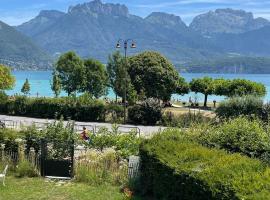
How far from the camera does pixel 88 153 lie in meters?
20.2

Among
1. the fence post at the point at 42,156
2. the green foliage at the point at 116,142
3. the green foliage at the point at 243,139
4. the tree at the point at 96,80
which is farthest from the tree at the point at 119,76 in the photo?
the green foliage at the point at 243,139

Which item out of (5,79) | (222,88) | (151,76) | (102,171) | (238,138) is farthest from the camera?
(5,79)

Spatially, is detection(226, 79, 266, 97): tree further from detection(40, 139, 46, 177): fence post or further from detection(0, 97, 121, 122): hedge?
detection(40, 139, 46, 177): fence post

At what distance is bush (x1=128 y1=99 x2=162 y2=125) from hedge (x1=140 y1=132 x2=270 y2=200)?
30.7 metres

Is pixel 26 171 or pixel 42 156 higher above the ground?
pixel 42 156

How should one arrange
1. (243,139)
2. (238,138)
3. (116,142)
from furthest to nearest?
1. (116,142)
2. (238,138)
3. (243,139)

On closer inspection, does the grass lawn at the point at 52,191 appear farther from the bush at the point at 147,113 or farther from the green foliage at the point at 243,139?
the bush at the point at 147,113

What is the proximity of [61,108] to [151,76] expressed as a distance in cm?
Answer: 2172

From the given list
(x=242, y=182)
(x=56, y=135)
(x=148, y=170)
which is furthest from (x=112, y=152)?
(x=242, y=182)

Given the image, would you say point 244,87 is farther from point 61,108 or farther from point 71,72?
point 61,108

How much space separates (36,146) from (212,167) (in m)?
Result: 9.92

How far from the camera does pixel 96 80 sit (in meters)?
78.2

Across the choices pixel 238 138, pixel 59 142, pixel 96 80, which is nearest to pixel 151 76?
pixel 96 80

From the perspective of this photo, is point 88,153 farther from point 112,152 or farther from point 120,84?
point 120,84
